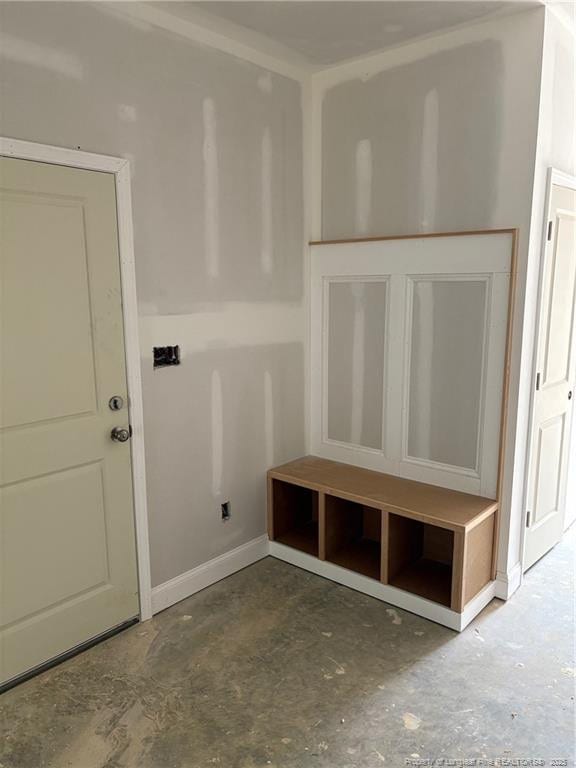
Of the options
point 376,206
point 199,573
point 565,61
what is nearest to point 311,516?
point 199,573

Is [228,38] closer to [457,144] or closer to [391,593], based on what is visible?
[457,144]

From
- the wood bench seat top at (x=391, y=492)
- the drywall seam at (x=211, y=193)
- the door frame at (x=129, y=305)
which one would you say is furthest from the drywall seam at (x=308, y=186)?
the door frame at (x=129, y=305)

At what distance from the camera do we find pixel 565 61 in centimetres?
271

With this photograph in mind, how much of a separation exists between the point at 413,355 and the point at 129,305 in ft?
4.95

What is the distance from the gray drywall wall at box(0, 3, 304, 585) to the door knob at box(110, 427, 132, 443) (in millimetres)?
180

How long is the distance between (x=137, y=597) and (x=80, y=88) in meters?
2.24

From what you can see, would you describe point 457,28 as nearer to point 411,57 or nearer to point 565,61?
point 411,57

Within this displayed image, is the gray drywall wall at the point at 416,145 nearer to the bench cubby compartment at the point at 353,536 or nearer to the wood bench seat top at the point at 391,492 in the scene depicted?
the wood bench seat top at the point at 391,492

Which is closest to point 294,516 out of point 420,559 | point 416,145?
point 420,559

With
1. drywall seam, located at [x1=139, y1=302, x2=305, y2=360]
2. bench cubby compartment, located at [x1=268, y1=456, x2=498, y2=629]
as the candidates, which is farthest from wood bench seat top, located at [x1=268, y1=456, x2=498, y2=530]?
drywall seam, located at [x1=139, y1=302, x2=305, y2=360]

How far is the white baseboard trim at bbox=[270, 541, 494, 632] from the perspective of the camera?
8.80 ft

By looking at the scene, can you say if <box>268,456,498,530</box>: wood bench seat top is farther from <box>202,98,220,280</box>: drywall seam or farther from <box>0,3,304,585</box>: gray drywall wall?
<box>202,98,220,280</box>: drywall seam

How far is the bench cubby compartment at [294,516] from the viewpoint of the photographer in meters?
3.32

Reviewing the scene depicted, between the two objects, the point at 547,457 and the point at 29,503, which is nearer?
the point at 29,503
